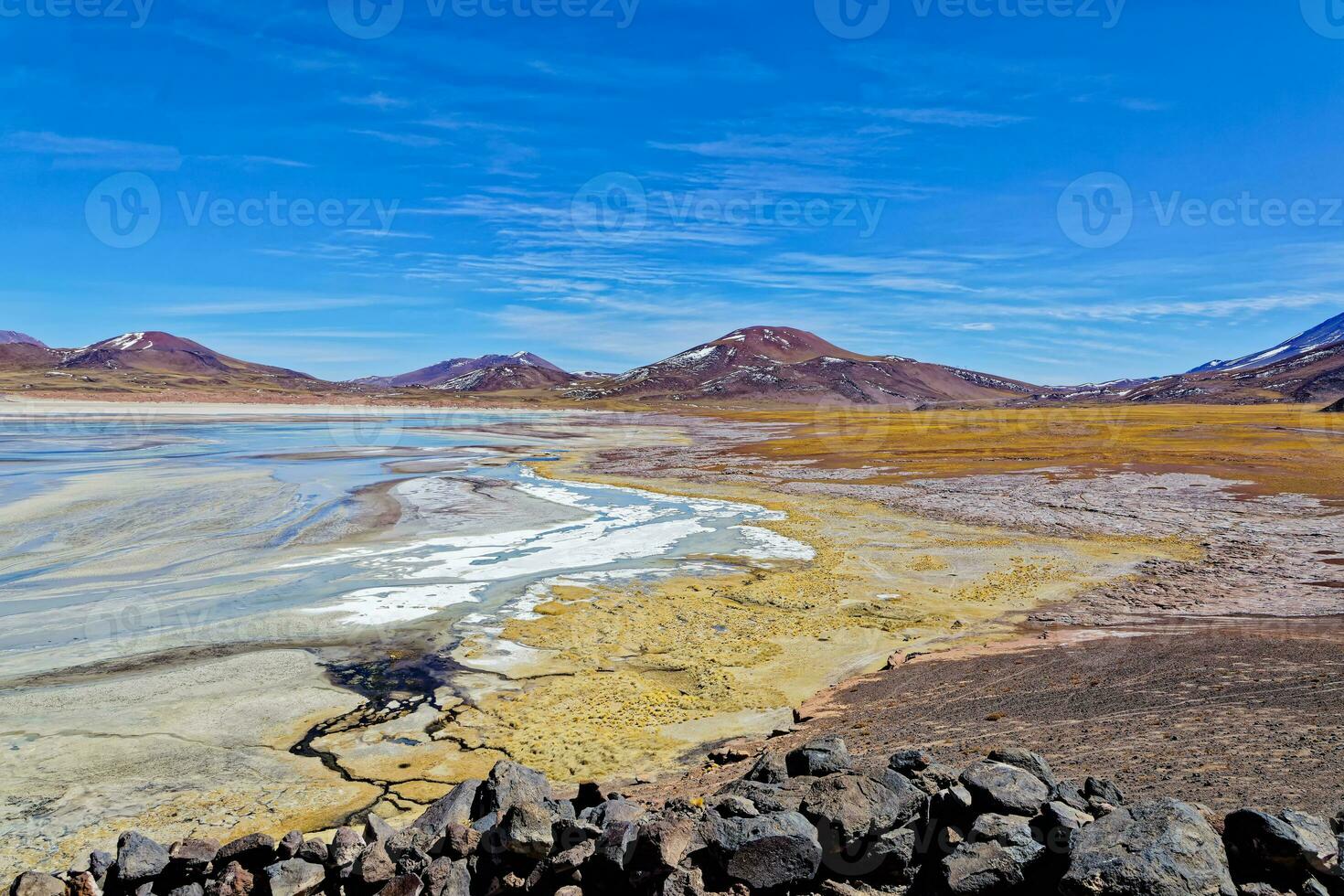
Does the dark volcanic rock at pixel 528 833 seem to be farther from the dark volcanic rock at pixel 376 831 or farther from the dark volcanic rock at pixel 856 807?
the dark volcanic rock at pixel 856 807

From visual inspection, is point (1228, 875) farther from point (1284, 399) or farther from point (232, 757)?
point (1284, 399)

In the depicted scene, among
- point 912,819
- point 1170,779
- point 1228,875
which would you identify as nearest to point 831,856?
point 912,819

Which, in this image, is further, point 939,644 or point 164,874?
point 939,644

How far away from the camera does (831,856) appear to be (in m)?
5.51

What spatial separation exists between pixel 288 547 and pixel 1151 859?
73.8 feet

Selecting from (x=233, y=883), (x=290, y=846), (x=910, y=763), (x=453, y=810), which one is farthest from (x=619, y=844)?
(x=233, y=883)

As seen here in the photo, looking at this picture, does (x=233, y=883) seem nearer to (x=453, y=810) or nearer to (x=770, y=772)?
(x=453, y=810)

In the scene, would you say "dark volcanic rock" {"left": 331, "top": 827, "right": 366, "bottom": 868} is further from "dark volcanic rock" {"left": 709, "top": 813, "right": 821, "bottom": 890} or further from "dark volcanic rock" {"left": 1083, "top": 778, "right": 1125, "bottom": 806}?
"dark volcanic rock" {"left": 1083, "top": 778, "right": 1125, "bottom": 806}

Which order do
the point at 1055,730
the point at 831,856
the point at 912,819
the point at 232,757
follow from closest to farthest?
the point at 831,856, the point at 912,819, the point at 1055,730, the point at 232,757

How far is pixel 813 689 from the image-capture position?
1204cm

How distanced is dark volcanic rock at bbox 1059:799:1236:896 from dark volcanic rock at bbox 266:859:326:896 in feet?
18.6

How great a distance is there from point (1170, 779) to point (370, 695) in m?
10.6

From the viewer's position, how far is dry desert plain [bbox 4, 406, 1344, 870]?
26.3ft

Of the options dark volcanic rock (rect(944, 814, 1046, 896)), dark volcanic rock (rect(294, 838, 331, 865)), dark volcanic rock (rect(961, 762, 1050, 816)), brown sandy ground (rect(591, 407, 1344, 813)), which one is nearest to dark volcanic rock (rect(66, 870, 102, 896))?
dark volcanic rock (rect(294, 838, 331, 865))
